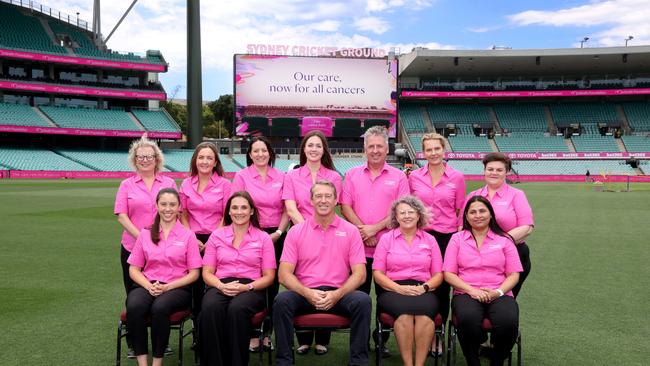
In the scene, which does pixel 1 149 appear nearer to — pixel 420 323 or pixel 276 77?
pixel 276 77

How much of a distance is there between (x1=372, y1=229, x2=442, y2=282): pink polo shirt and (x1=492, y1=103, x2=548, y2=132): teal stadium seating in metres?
58.6

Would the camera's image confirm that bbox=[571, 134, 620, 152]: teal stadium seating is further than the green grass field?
Yes

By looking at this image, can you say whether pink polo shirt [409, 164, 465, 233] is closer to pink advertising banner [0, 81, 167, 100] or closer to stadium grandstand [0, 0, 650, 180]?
stadium grandstand [0, 0, 650, 180]

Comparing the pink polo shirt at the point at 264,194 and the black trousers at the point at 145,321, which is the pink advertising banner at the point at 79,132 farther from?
the black trousers at the point at 145,321

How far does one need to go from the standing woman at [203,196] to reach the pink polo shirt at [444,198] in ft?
6.19

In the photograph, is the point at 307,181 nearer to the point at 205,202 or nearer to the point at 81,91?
the point at 205,202

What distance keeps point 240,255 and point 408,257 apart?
144 cm

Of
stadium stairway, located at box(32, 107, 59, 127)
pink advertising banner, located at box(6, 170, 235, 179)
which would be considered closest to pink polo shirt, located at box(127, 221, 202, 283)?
pink advertising banner, located at box(6, 170, 235, 179)

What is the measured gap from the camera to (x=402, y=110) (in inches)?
2395

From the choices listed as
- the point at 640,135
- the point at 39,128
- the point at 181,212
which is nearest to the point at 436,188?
the point at 181,212

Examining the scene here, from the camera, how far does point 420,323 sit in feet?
13.8

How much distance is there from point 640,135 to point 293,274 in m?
62.4

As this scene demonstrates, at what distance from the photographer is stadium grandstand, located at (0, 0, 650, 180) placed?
47.8 metres

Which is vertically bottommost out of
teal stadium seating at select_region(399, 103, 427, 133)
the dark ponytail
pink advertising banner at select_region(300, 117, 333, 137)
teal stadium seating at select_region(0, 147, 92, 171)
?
the dark ponytail
